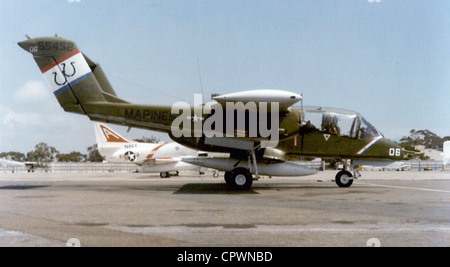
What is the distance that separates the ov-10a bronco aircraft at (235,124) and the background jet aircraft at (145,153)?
1139 centimetres

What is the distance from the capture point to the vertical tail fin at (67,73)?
15180 millimetres

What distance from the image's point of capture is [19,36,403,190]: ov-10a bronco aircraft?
48.1 feet

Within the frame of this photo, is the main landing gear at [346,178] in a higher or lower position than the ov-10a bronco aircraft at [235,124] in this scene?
lower

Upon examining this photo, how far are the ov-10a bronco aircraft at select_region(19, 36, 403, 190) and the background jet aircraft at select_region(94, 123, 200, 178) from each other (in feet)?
37.4

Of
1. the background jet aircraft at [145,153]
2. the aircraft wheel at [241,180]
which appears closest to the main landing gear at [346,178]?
the aircraft wheel at [241,180]

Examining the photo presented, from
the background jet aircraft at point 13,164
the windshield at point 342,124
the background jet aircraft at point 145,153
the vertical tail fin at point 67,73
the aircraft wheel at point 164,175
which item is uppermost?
the vertical tail fin at point 67,73

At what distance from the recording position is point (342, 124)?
16219mm

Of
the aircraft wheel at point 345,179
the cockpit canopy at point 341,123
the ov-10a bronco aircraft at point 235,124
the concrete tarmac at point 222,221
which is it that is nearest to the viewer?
the concrete tarmac at point 222,221

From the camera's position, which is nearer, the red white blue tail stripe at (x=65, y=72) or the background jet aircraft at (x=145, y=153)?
the red white blue tail stripe at (x=65, y=72)

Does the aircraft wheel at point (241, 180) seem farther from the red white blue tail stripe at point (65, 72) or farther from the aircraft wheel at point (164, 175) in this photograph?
the aircraft wheel at point (164, 175)

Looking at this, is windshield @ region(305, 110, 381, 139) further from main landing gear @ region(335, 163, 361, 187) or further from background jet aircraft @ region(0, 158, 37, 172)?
background jet aircraft @ region(0, 158, 37, 172)
